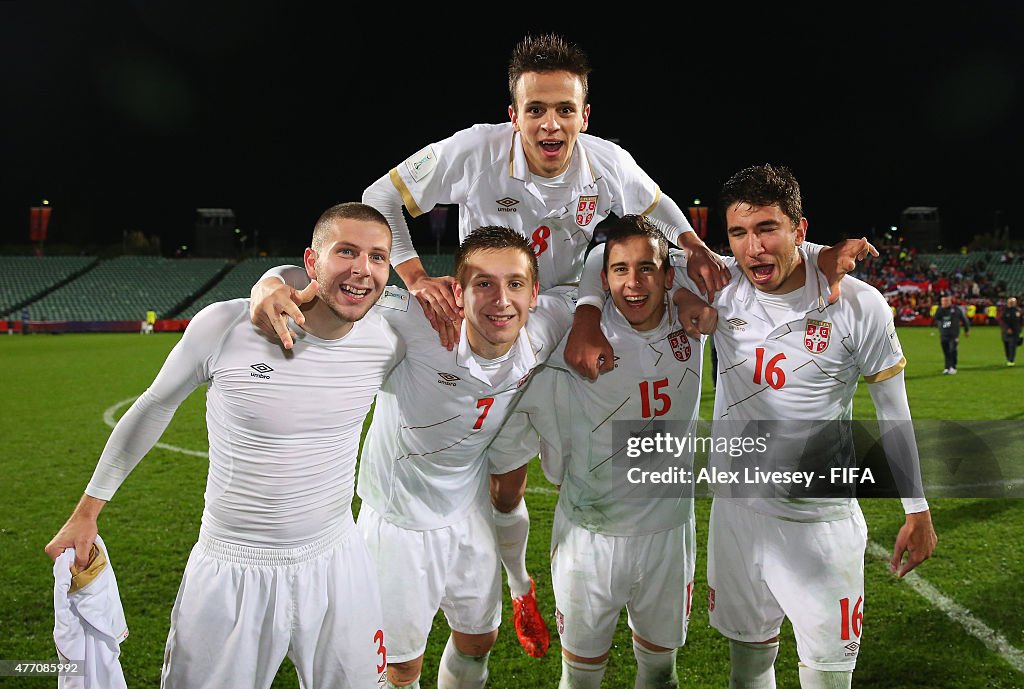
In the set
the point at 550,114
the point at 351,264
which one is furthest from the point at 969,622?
the point at 351,264

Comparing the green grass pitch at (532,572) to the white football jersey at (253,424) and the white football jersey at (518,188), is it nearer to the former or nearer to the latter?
the white football jersey at (253,424)

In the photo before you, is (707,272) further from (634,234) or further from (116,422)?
(116,422)

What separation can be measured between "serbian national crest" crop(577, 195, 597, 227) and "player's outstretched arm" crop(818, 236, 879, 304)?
113 centimetres

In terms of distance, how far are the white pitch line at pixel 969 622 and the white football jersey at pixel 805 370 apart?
6.35 ft

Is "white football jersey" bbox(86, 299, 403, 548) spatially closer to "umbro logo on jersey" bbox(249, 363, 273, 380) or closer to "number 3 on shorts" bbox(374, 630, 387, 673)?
"umbro logo on jersey" bbox(249, 363, 273, 380)

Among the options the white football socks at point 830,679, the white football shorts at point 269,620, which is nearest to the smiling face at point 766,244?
the white football socks at point 830,679

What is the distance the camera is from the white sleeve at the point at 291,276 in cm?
272

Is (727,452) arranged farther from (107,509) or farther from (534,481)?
(107,509)

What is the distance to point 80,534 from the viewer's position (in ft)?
8.32

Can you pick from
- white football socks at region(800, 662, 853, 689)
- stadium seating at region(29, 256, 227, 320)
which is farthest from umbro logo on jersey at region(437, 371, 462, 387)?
stadium seating at region(29, 256, 227, 320)

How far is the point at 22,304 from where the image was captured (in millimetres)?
36094

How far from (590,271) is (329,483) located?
150cm

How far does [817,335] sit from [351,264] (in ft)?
6.28

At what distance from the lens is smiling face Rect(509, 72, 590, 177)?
3.20 m
